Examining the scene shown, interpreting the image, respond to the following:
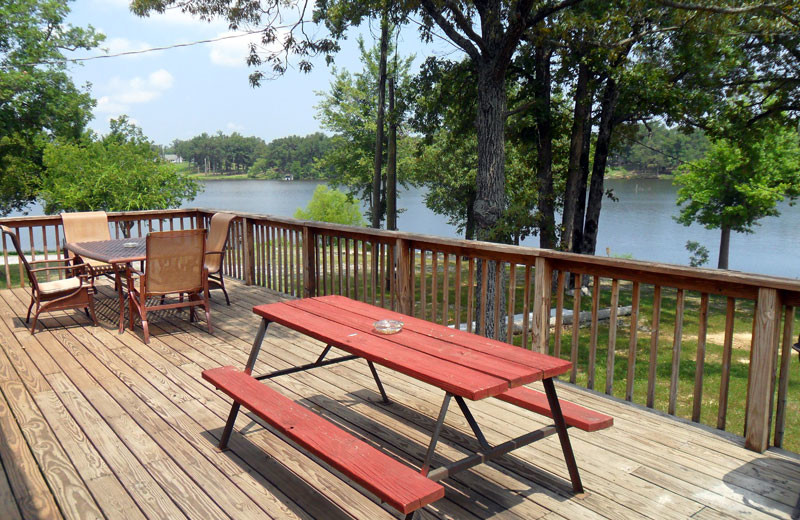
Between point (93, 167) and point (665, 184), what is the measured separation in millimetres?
50393

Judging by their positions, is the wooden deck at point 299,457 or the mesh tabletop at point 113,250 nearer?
the wooden deck at point 299,457

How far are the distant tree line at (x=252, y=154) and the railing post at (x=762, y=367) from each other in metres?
52.0

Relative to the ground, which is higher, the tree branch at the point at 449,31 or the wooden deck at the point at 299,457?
the tree branch at the point at 449,31

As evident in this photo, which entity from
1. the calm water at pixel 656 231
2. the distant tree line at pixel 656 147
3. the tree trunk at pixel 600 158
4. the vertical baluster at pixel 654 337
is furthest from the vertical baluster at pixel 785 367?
the calm water at pixel 656 231

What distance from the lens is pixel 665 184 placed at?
5453cm

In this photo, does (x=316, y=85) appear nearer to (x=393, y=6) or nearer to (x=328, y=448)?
A: (x=393, y=6)

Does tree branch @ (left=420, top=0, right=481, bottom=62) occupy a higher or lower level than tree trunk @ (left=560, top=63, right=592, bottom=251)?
higher

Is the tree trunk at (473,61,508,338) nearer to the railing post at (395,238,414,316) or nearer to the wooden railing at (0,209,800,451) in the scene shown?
the wooden railing at (0,209,800,451)

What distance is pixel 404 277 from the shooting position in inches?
195

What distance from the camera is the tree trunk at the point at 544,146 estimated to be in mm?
14273

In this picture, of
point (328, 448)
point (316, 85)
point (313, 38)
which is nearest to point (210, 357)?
point (328, 448)

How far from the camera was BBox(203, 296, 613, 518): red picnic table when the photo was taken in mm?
1932

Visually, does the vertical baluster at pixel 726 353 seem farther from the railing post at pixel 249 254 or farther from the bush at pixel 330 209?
the bush at pixel 330 209

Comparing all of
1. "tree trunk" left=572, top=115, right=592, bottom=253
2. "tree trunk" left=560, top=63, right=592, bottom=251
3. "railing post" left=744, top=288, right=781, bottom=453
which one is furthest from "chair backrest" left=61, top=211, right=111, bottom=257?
"tree trunk" left=572, top=115, right=592, bottom=253
